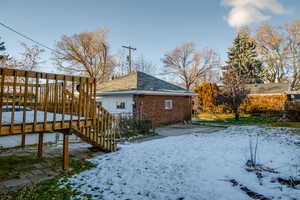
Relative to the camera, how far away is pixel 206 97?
72.9ft

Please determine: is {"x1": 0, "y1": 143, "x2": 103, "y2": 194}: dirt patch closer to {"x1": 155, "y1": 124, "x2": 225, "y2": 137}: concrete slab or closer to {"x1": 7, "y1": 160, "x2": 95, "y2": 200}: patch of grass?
{"x1": 7, "y1": 160, "x2": 95, "y2": 200}: patch of grass

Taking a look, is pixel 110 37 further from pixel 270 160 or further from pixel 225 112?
Answer: pixel 270 160

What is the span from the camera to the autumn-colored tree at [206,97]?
21844 mm

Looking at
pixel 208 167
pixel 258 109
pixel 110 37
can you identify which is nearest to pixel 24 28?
pixel 110 37

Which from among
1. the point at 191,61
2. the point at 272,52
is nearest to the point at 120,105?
the point at 191,61

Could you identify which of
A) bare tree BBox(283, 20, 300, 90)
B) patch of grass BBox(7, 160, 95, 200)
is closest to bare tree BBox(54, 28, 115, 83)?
patch of grass BBox(7, 160, 95, 200)

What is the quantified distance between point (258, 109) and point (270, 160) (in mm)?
16946

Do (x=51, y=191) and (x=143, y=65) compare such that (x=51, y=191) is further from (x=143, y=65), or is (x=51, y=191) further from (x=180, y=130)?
(x=143, y=65)

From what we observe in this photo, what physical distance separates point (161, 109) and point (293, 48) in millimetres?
27109

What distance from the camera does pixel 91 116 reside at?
551 cm

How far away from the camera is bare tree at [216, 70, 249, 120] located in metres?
15.9

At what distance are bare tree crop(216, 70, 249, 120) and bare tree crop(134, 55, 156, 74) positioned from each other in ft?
66.9

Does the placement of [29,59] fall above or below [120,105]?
above

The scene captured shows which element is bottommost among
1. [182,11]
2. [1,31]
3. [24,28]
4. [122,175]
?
[122,175]
